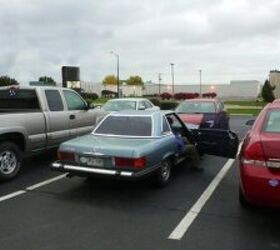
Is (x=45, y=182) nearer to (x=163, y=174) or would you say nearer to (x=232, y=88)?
(x=163, y=174)

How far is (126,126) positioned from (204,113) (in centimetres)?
699

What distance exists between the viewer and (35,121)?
920 centimetres

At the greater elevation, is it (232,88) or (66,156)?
(66,156)

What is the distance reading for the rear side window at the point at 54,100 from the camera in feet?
32.5

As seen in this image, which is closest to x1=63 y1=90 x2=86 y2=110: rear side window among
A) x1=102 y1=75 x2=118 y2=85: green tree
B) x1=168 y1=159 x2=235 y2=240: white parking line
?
x1=168 y1=159 x2=235 y2=240: white parking line

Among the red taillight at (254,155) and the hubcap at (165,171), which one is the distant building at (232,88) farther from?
the red taillight at (254,155)

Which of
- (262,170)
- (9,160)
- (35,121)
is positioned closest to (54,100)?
(35,121)

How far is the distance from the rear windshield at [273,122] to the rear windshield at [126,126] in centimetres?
231

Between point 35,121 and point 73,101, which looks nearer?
point 35,121

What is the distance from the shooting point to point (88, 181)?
27.4ft

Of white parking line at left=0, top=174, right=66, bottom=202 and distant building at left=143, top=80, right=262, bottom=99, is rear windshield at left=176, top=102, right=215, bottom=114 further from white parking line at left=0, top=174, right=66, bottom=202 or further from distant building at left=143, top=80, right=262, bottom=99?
distant building at left=143, top=80, right=262, bottom=99

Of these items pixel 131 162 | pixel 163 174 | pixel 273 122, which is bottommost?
pixel 163 174

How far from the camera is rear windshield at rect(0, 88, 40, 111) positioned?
31.8 ft

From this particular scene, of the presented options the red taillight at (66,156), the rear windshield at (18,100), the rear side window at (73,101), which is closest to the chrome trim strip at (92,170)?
the red taillight at (66,156)
